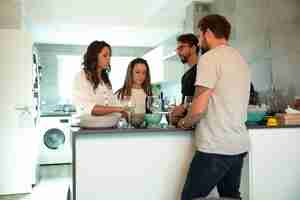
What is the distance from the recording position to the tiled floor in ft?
12.8

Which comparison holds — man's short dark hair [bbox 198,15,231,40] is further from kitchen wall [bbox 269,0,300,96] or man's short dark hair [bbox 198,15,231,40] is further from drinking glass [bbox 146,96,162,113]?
kitchen wall [bbox 269,0,300,96]

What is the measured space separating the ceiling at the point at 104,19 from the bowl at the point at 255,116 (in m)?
2.51

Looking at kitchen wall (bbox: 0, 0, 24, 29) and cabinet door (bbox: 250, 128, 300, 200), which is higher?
kitchen wall (bbox: 0, 0, 24, 29)

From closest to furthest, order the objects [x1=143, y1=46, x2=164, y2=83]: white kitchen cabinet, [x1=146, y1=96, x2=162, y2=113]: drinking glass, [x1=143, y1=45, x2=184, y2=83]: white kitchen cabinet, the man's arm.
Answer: the man's arm < [x1=146, y1=96, x2=162, y2=113]: drinking glass < [x1=143, y1=45, x2=184, y2=83]: white kitchen cabinet < [x1=143, y1=46, x2=164, y2=83]: white kitchen cabinet

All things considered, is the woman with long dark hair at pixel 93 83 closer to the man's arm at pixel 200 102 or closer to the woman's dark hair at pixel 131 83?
the woman's dark hair at pixel 131 83

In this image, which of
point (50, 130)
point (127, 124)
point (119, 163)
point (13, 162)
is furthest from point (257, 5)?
point (50, 130)

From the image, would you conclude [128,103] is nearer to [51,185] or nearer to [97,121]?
[97,121]

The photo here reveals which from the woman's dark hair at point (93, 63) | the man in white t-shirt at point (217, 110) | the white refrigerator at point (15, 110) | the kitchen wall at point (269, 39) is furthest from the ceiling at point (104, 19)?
the man in white t-shirt at point (217, 110)

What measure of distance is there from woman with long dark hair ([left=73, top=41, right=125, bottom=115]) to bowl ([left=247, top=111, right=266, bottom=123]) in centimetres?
94

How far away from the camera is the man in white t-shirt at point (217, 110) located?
5.90 ft

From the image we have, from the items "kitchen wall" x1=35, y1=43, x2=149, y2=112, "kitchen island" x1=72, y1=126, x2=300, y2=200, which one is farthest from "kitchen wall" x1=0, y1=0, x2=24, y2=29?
"kitchen wall" x1=35, y1=43, x2=149, y2=112

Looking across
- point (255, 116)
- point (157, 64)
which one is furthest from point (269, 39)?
point (157, 64)

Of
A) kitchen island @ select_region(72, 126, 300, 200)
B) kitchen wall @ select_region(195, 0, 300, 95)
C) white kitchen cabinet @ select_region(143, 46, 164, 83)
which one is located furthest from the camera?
white kitchen cabinet @ select_region(143, 46, 164, 83)

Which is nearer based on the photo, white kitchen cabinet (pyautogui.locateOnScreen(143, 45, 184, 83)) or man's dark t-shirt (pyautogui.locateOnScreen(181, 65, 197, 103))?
man's dark t-shirt (pyautogui.locateOnScreen(181, 65, 197, 103))
